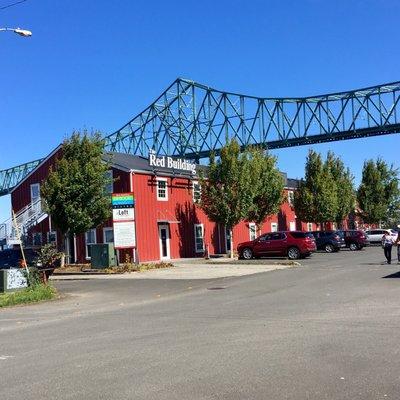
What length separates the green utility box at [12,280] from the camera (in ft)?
61.3

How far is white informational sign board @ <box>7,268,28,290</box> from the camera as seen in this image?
18.8 m

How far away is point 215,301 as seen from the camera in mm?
14875

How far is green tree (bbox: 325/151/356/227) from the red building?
1694 cm

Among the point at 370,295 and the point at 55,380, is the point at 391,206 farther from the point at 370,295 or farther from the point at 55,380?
the point at 55,380

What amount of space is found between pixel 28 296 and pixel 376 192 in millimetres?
56549

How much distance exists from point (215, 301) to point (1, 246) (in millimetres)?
27801

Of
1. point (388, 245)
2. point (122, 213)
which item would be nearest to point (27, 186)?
point (122, 213)

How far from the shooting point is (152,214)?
36.4 meters

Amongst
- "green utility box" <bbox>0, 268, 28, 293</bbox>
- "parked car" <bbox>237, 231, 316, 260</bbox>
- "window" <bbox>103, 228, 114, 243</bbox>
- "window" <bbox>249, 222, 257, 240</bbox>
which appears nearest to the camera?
"green utility box" <bbox>0, 268, 28, 293</bbox>

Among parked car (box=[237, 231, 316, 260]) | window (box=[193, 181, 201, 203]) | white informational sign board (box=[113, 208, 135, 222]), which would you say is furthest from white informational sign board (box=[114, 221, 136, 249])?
window (box=[193, 181, 201, 203])

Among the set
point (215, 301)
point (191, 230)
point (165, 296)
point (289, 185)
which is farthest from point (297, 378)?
point (289, 185)

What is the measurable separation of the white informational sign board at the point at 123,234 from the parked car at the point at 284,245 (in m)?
9.13

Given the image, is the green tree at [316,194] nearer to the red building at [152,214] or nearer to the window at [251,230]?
the window at [251,230]

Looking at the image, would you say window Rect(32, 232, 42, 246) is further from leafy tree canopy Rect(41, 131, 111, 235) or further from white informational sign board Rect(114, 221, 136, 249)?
white informational sign board Rect(114, 221, 136, 249)
